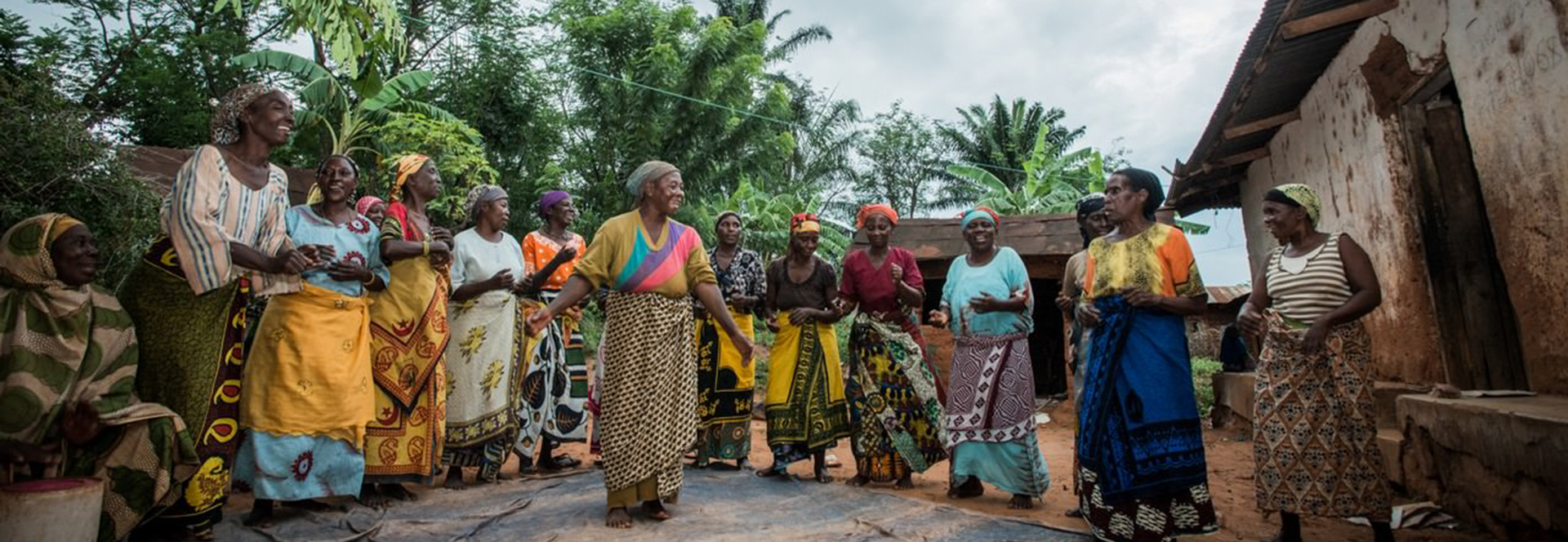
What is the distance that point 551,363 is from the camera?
542cm

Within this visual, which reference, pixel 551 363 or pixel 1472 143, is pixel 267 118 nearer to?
pixel 551 363

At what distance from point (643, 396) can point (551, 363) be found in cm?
193

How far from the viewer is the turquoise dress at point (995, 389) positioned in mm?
4516

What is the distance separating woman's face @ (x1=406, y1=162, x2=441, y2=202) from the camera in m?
4.53

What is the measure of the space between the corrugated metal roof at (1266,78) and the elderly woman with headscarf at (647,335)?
149 inches

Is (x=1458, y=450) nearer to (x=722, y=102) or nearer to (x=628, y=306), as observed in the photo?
(x=628, y=306)

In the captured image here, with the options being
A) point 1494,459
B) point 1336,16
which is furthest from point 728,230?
point 1494,459

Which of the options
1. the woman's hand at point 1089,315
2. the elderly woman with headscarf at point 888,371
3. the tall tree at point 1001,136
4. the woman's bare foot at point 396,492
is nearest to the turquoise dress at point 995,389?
the elderly woman with headscarf at point 888,371

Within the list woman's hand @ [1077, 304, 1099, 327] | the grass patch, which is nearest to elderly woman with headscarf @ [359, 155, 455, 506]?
woman's hand @ [1077, 304, 1099, 327]

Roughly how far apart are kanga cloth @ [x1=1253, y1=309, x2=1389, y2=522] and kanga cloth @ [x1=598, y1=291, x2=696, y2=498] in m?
2.55

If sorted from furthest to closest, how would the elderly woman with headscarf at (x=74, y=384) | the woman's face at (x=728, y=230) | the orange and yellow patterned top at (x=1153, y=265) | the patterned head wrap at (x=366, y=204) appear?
1. the woman's face at (x=728, y=230)
2. the patterned head wrap at (x=366, y=204)
3. the orange and yellow patterned top at (x=1153, y=265)
4. the elderly woman with headscarf at (x=74, y=384)

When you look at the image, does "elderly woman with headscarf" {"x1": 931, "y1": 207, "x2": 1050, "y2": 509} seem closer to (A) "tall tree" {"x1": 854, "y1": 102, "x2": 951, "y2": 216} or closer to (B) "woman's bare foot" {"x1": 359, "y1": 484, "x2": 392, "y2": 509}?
(B) "woman's bare foot" {"x1": 359, "y1": 484, "x2": 392, "y2": 509}

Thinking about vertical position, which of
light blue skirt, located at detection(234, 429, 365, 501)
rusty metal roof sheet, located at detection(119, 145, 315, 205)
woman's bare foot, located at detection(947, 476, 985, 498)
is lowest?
woman's bare foot, located at detection(947, 476, 985, 498)

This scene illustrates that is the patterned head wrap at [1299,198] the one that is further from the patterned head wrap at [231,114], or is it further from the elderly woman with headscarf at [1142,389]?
the patterned head wrap at [231,114]
